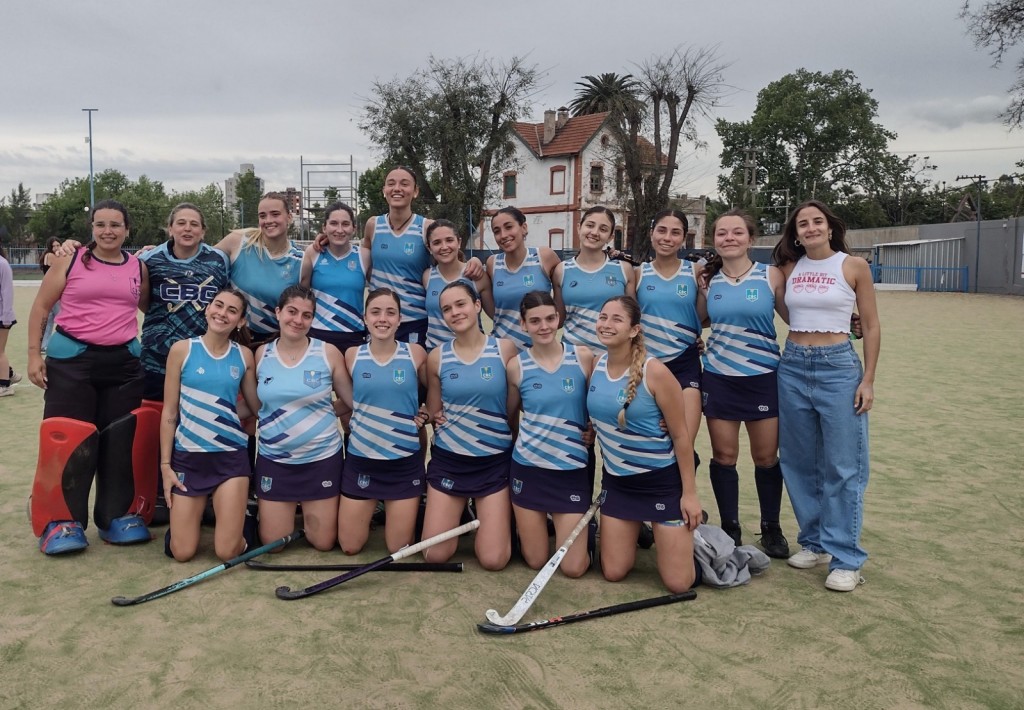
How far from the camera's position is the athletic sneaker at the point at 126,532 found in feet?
14.8

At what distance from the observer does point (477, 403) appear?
4359mm

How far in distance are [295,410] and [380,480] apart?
60 cm

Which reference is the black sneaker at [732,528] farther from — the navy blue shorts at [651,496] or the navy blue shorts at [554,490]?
the navy blue shorts at [554,490]

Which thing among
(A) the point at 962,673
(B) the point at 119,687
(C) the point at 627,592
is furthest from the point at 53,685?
(A) the point at 962,673

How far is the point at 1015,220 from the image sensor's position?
27922 mm

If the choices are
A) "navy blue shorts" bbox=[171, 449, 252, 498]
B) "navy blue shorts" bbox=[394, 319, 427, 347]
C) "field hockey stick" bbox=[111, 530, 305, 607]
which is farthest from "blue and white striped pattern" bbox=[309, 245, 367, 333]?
"field hockey stick" bbox=[111, 530, 305, 607]

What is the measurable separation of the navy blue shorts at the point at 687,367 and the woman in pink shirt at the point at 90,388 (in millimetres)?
3095

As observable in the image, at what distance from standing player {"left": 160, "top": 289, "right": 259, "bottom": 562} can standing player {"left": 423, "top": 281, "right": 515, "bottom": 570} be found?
1059mm

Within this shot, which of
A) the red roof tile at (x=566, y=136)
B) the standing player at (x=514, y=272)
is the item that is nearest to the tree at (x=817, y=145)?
the red roof tile at (x=566, y=136)

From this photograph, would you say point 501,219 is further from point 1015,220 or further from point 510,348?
point 1015,220

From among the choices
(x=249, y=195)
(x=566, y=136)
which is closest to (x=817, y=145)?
(x=566, y=136)

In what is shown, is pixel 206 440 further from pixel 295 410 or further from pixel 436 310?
pixel 436 310

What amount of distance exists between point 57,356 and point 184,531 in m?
1.19

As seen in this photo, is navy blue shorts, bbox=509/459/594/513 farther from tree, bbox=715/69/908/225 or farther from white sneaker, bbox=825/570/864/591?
tree, bbox=715/69/908/225
